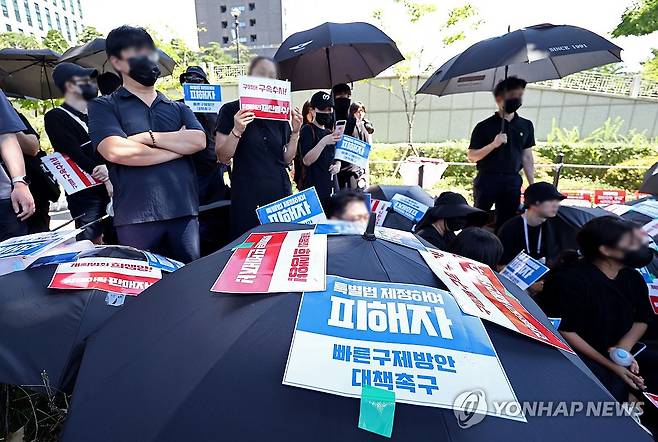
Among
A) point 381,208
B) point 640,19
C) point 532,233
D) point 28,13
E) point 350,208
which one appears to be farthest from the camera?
point 28,13

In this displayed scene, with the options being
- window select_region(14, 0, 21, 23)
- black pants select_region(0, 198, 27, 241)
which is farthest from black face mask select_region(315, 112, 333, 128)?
window select_region(14, 0, 21, 23)

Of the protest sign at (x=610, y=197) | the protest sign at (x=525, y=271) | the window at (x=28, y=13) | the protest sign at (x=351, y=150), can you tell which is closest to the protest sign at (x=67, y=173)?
the protest sign at (x=351, y=150)

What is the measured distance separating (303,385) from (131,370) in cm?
41

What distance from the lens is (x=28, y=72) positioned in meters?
6.27

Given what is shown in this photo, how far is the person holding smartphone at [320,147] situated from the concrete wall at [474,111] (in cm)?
1385

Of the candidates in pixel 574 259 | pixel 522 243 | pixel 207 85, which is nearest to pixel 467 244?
pixel 574 259

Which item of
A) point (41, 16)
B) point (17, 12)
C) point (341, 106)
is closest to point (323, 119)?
point (341, 106)

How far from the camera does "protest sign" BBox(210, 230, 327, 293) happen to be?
999mm

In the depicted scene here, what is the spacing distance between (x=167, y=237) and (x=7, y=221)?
Answer: 98 cm

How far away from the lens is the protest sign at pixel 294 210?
238 centimetres

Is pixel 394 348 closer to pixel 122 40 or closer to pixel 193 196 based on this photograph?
pixel 193 196

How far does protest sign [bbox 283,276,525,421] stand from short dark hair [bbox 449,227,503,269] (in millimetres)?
1477

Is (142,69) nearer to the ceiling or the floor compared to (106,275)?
nearer to the ceiling

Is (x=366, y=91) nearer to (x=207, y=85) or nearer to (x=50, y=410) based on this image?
(x=207, y=85)
